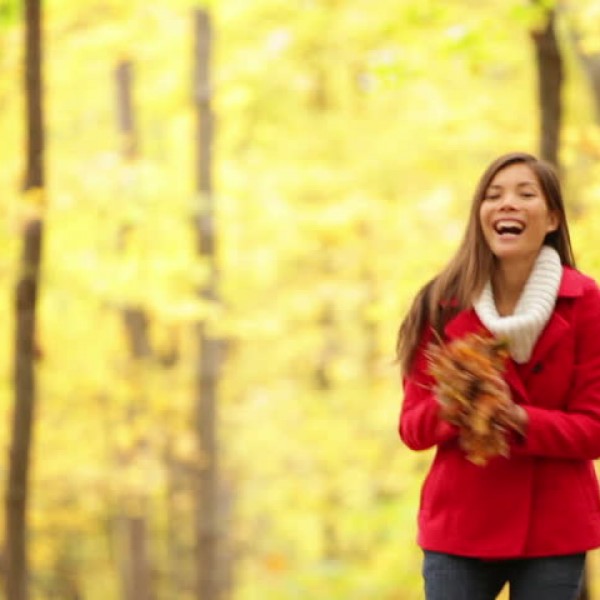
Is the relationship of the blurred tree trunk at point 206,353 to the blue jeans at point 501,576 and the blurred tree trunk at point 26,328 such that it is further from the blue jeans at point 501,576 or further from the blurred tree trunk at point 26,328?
the blue jeans at point 501,576

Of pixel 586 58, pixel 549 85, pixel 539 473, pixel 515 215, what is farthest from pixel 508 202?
pixel 586 58

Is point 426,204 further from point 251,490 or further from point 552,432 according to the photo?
point 251,490

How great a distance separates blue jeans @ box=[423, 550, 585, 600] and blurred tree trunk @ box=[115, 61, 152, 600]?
43.6 ft

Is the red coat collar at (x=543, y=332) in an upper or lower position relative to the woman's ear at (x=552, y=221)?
lower

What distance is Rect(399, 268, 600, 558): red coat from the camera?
347 centimetres

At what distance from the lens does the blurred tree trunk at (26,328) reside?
8.03m

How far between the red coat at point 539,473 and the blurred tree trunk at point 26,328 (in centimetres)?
504

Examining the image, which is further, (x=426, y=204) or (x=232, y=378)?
(x=232, y=378)

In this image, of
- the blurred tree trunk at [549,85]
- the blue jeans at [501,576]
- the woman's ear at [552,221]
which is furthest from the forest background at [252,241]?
the blue jeans at [501,576]

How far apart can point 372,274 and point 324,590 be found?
462cm

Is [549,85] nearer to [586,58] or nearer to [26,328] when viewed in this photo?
[586,58]

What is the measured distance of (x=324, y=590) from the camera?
763 inches

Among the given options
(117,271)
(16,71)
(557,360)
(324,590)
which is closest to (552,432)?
(557,360)

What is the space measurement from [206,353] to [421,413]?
11552 mm
